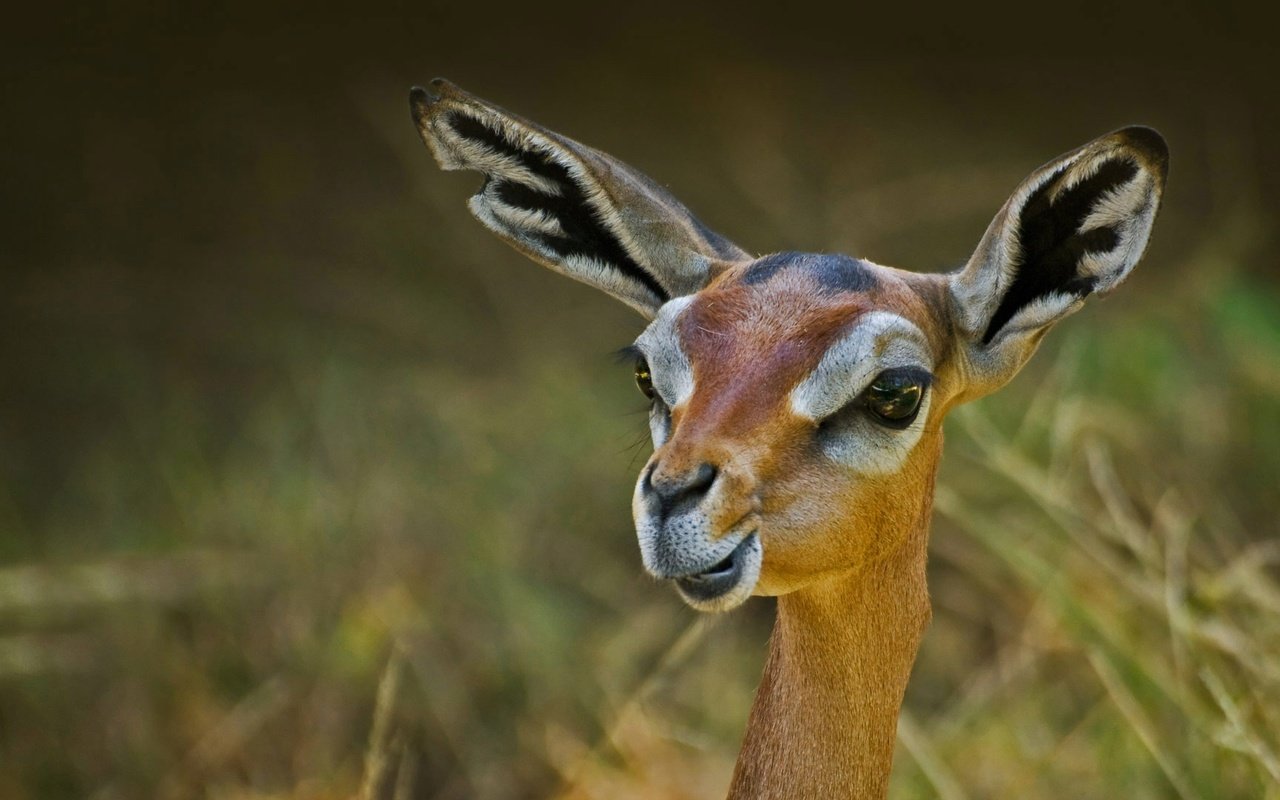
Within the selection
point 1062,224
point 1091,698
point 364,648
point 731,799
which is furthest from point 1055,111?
point 731,799

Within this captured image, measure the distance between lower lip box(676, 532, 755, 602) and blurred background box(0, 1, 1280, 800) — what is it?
123 cm

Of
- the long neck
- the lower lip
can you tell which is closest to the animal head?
the lower lip

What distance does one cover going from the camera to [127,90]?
28.2ft

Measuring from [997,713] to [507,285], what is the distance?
4121mm

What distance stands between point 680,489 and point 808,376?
425 mm

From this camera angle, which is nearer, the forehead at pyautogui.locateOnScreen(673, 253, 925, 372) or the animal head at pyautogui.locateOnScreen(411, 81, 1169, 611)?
the animal head at pyautogui.locateOnScreen(411, 81, 1169, 611)

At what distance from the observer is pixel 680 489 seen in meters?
2.78

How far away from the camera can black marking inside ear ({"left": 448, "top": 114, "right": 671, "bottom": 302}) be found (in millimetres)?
3488

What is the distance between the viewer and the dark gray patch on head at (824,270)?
3266 millimetres

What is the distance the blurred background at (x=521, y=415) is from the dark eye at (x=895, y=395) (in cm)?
119

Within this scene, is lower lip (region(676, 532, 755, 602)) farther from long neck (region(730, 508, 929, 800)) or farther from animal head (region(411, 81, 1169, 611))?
long neck (region(730, 508, 929, 800))

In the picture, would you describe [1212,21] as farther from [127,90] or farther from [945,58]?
[127,90]

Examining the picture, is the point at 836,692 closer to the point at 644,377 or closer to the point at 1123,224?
the point at 644,377

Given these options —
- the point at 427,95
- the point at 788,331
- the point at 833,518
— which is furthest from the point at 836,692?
the point at 427,95
